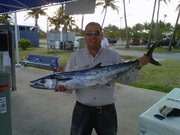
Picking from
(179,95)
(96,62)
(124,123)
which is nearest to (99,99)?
(96,62)

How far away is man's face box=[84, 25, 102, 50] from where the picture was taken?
234 centimetres

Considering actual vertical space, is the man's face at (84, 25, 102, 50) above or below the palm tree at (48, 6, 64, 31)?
below

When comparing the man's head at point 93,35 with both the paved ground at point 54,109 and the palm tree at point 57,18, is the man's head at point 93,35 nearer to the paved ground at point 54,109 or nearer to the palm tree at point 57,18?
the paved ground at point 54,109

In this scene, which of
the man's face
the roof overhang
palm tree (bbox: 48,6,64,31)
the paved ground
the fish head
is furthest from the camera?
palm tree (bbox: 48,6,64,31)

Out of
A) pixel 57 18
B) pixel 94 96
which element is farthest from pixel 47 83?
pixel 57 18

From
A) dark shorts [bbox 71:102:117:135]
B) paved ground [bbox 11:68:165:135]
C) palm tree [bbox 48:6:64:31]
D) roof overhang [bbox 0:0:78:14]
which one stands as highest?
palm tree [bbox 48:6:64:31]

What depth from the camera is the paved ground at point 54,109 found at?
392cm

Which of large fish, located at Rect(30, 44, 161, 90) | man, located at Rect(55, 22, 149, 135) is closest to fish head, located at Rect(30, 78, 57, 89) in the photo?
large fish, located at Rect(30, 44, 161, 90)

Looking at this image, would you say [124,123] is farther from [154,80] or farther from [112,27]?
[112,27]

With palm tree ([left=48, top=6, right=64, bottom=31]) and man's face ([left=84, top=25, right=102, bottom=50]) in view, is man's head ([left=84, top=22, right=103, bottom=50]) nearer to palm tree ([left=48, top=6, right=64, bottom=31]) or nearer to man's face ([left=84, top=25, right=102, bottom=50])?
man's face ([left=84, top=25, right=102, bottom=50])

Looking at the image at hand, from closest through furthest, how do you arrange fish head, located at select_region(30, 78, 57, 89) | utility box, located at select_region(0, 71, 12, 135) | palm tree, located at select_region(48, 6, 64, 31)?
1. fish head, located at select_region(30, 78, 57, 89)
2. utility box, located at select_region(0, 71, 12, 135)
3. palm tree, located at select_region(48, 6, 64, 31)

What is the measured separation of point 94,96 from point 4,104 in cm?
132

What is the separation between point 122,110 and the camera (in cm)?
482

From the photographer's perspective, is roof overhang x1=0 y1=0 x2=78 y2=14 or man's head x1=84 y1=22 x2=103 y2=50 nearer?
man's head x1=84 y1=22 x2=103 y2=50
